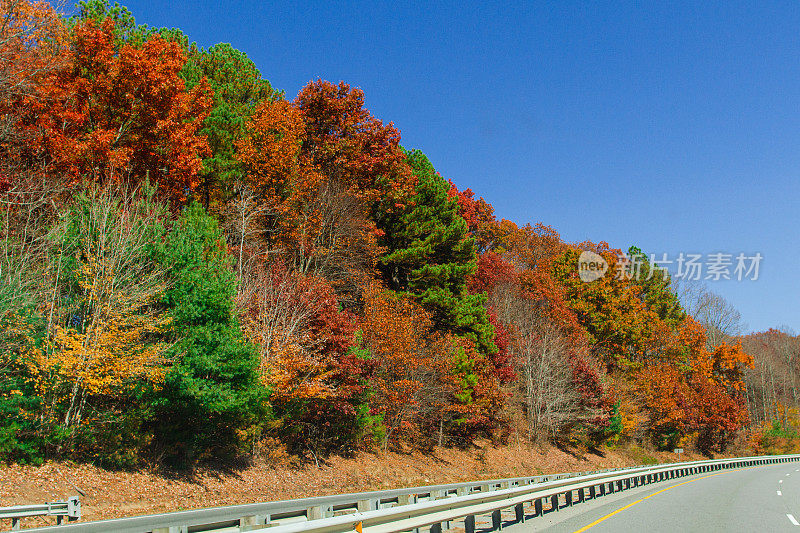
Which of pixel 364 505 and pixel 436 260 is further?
pixel 436 260

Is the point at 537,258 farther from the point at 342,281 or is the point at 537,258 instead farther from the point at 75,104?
the point at 75,104

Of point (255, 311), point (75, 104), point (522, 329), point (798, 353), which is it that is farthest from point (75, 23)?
point (798, 353)

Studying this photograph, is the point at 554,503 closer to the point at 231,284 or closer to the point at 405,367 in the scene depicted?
the point at 231,284

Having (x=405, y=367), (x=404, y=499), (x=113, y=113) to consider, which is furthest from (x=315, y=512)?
(x=113, y=113)

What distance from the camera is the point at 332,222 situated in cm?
3488

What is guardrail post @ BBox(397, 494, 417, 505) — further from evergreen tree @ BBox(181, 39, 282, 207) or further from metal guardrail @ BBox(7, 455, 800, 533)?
evergreen tree @ BBox(181, 39, 282, 207)

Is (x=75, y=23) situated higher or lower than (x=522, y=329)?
higher

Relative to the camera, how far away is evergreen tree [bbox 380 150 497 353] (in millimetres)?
39156

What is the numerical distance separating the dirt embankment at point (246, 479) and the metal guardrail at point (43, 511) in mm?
715

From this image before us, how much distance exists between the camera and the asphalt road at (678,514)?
1283 cm

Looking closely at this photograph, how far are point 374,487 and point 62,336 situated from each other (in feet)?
48.3

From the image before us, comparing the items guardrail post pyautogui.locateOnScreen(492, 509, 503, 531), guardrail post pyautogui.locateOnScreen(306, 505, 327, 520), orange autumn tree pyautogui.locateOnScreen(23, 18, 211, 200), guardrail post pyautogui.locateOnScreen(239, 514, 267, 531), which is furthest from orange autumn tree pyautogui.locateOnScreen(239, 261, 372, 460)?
guardrail post pyautogui.locateOnScreen(492, 509, 503, 531)

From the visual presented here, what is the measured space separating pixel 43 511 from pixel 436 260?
3131 centimetres

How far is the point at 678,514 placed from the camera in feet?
50.6
